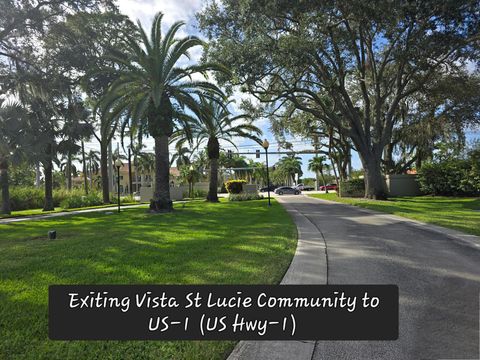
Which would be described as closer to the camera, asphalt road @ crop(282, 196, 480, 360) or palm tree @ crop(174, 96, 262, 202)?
asphalt road @ crop(282, 196, 480, 360)

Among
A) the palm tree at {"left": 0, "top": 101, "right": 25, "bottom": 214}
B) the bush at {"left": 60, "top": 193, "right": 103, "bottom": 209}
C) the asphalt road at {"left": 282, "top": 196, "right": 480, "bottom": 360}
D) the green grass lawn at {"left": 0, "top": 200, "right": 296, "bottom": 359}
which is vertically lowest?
the asphalt road at {"left": 282, "top": 196, "right": 480, "bottom": 360}

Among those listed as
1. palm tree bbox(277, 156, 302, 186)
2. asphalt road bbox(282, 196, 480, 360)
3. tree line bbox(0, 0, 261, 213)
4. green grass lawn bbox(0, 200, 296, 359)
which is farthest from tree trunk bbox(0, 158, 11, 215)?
palm tree bbox(277, 156, 302, 186)

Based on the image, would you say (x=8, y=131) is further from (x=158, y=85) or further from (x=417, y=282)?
(x=417, y=282)

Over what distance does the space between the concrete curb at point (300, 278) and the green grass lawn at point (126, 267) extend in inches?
6.6

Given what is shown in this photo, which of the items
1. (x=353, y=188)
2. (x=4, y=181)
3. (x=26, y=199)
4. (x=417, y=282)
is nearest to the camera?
(x=417, y=282)

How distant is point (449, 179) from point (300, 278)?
27.1m

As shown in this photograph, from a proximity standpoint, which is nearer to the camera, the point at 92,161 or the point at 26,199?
the point at 26,199

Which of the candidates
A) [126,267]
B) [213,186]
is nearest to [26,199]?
[213,186]

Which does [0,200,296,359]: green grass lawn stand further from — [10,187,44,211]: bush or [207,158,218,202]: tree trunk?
[10,187,44,211]: bush

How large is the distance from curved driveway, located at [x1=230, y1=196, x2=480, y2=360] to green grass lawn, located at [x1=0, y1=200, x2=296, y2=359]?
0.54m

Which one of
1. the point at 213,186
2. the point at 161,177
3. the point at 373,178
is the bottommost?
the point at 213,186

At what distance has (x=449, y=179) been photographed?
26578 millimetres

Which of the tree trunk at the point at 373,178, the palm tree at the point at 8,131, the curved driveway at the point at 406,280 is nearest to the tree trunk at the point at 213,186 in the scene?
the tree trunk at the point at 373,178

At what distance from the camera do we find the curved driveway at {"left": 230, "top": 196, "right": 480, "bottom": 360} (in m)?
2.99
